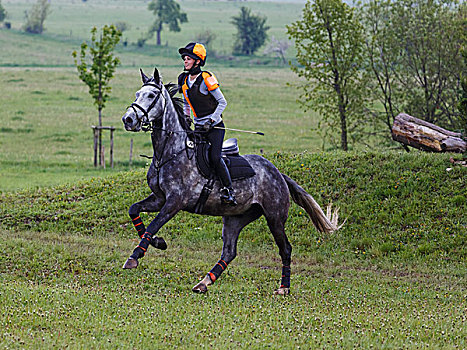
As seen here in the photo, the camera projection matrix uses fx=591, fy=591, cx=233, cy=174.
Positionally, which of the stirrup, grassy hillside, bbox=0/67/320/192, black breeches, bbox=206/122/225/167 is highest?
black breeches, bbox=206/122/225/167

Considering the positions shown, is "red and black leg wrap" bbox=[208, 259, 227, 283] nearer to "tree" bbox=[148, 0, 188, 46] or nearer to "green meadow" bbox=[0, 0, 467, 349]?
"green meadow" bbox=[0, 0, 467, 349]

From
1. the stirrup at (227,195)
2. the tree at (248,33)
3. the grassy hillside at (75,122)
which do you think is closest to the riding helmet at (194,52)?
the stirrup at (227,195)

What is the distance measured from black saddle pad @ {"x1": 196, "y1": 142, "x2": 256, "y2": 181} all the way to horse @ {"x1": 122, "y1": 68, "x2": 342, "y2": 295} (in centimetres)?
10

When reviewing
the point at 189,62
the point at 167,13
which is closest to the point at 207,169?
the point at 189,62

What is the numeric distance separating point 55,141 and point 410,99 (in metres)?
21.2

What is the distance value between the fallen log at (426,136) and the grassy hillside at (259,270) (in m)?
0.99

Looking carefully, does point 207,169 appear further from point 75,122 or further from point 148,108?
point 75,122

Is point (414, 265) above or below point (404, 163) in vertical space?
below

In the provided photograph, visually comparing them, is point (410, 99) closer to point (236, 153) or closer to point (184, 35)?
point (236, 153)

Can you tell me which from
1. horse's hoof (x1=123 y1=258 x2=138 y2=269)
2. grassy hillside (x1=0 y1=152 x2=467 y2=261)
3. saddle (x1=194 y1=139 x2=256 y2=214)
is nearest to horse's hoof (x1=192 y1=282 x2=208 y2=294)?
saddle (x1=194 y1=139 x2=256 y2=214)

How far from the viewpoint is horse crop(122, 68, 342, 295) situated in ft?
32.7

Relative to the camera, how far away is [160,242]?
10242 mm

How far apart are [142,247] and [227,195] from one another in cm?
196

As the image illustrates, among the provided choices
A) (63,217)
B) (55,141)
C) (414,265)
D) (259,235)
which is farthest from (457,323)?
(55,141)
